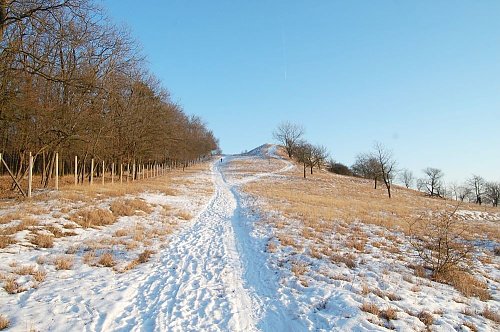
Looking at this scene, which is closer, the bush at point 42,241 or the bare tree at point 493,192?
the bush at point 42,241

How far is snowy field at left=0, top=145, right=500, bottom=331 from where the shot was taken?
5230mm

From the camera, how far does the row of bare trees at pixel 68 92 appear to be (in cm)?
981

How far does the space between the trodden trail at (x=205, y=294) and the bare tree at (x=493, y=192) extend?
86.0 metres

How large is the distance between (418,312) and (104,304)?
6.36 m

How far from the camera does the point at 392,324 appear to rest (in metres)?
5.34

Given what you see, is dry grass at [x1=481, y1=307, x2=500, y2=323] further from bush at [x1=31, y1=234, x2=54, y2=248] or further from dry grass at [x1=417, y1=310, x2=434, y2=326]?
bush at [x1=31, y1=234, x2=54, y2=248]

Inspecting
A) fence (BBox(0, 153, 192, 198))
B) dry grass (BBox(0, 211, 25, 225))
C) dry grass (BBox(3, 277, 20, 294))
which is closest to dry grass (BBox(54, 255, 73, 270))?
dry grass (BBox(3, 277, 20, 294))

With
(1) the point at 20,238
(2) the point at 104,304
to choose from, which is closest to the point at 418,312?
(2) the point at 104,304

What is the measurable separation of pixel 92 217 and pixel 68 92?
11727mm

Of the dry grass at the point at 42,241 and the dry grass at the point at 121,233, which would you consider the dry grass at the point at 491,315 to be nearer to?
the dry grass at the point at 121,233

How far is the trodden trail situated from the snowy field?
26 millimetres

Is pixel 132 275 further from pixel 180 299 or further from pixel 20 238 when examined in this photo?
pixel 20 238

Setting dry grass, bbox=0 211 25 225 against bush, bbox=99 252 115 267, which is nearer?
bush, bbox=99 252 115 267

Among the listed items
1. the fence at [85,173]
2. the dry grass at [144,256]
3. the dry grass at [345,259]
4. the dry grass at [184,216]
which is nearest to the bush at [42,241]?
the dry grass at [144,256]
